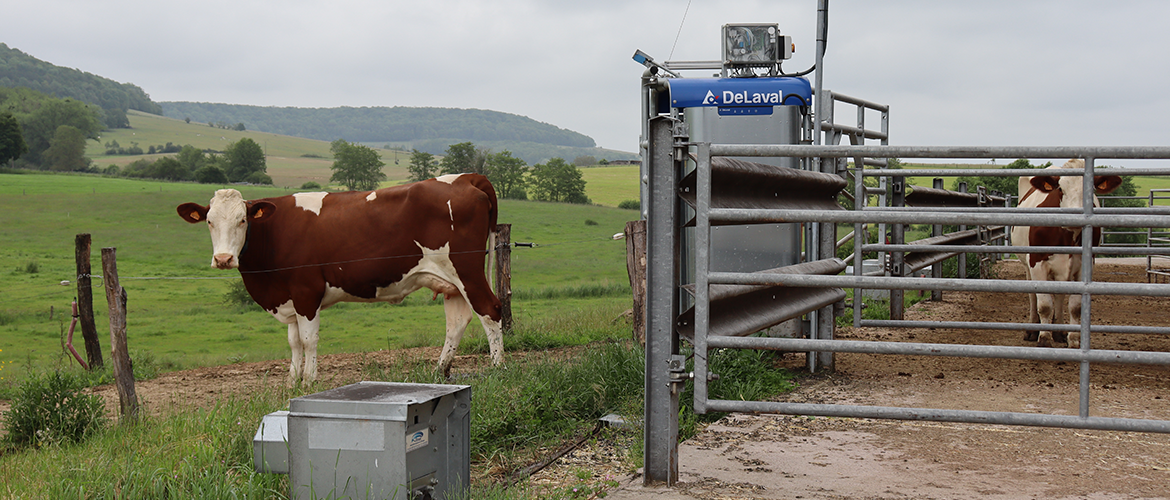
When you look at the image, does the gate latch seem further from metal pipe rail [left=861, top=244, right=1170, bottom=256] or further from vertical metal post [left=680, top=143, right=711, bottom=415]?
metal pipe rail [left=861, top=244, right=1170, bottom=256]

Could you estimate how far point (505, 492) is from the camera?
3.60m

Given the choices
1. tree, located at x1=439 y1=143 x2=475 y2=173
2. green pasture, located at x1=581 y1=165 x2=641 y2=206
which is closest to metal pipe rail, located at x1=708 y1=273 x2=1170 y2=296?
green pasture, located at x1=581 y1=165 x2=641 y2=206

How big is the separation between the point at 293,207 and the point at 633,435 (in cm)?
485

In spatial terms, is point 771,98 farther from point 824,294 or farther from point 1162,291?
point 1162,291

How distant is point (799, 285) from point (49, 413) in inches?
194

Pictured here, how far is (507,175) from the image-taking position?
6341 centimetres

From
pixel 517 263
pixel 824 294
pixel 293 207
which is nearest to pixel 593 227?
pixel 517 263

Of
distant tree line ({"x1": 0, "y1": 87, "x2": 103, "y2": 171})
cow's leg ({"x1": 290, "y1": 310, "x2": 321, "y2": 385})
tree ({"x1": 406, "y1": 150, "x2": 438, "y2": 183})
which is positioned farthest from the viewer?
distant tree line ({"x1": 0, "y1": 87, "x2": 103, "y2": 171})

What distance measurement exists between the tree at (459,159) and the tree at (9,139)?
1568 inches

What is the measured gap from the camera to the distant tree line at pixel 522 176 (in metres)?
62.9

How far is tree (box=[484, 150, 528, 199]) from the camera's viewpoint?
204 feet

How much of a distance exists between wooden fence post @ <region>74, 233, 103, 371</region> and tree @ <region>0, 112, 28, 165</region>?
261 ft

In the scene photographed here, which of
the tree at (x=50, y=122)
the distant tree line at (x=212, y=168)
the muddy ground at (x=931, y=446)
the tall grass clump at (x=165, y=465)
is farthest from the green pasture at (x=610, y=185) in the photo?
the tall grass clump at (x=165, y=465)

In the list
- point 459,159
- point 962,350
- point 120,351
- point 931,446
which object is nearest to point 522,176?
point 459,159
